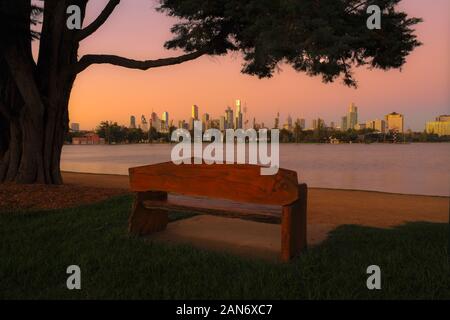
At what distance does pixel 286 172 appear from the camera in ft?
15.2

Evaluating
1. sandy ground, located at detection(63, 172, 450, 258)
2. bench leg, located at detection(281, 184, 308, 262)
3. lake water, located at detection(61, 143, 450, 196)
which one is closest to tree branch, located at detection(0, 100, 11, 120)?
sandy ground, located at detection(63, 172, 450, 258)

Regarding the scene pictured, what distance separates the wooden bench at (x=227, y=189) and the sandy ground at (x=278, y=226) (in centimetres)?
28

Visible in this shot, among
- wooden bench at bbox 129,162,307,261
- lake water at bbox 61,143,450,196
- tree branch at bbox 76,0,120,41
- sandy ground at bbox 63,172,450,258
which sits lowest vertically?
lake water at bbox 61,143,450,196

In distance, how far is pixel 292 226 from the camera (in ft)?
15.4

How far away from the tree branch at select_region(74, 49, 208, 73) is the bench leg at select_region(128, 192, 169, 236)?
5.87m

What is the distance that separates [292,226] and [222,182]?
1022 millimetres

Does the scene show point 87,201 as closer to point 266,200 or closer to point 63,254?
point 63,254

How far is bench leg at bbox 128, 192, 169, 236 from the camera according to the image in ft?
19.3

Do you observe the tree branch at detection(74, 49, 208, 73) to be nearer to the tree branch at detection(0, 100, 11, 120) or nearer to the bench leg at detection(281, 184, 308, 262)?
the tree branch at detection(0, 100, 11, 120)

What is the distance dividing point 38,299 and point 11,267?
1.05 metres

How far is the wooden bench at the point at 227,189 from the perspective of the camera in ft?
15.3
